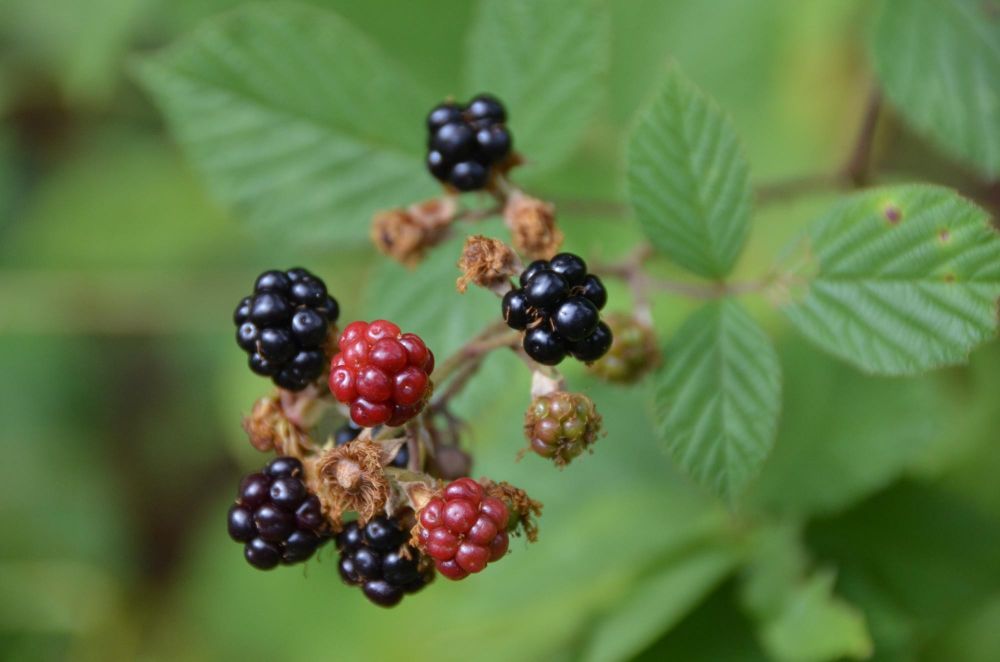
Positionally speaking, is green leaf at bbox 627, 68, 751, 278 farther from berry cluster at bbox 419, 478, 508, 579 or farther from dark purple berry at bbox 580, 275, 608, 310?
berry cluster at bbox 419, 478, 508, 579

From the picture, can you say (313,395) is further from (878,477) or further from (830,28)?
(830,28)

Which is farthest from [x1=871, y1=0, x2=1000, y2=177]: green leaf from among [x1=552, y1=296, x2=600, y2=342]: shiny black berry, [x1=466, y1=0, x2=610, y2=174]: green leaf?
[x1=552, y1=296, x2=600, y2=342]: shiny black berry

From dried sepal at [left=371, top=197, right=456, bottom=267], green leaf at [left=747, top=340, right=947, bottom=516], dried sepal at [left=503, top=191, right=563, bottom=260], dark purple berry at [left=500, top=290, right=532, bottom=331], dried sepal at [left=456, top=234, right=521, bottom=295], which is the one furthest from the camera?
green leaf at [left=747, top=340, right=947, bottom=516]

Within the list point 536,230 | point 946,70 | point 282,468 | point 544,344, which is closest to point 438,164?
point 536,230

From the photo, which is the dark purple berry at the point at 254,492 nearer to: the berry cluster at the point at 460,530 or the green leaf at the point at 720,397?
the berry cluster at the point at 460,530

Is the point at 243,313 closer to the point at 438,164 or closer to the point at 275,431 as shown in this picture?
the point at 275,431

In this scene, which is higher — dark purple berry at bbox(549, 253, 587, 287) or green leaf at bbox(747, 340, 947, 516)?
dark purple berry at bbox(549, 253, 587, 287)
